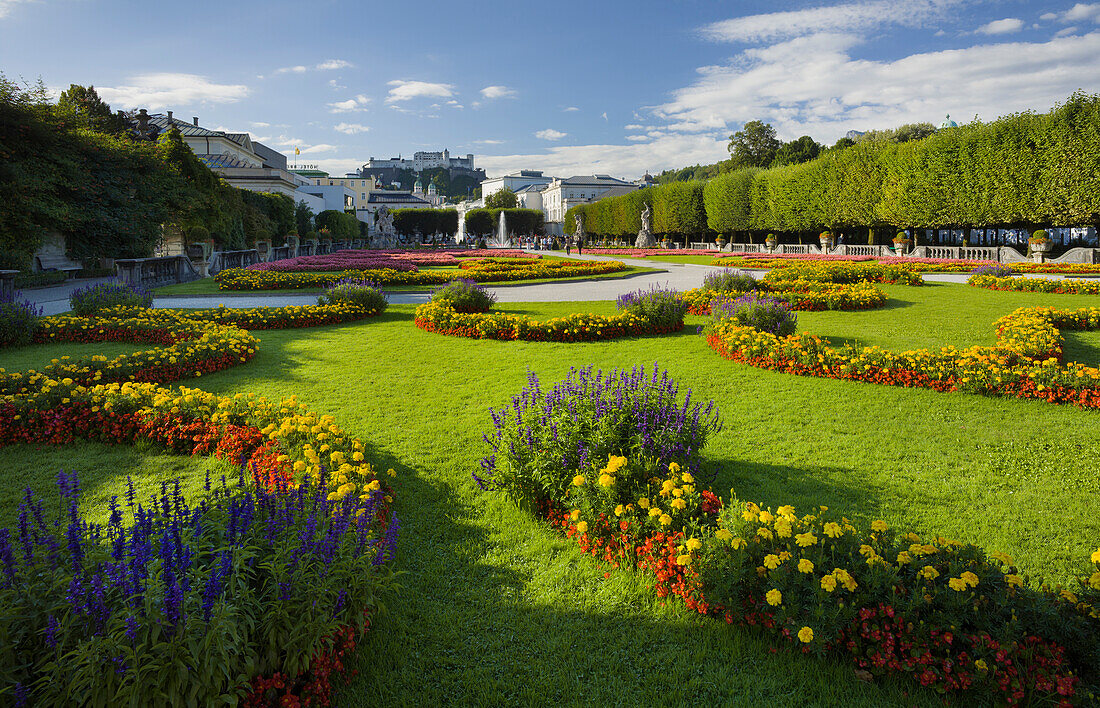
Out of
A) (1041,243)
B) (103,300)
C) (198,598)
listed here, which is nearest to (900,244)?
(1041,243)

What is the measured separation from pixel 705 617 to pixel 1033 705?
4.47ft

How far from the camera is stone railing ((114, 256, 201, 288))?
1881cm

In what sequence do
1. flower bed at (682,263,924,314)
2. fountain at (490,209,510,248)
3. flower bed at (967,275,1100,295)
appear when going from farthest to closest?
fountain at (490,209,510,248) → flower bed at (967,275,1100,295) → flower bed at (682,263,924,314)

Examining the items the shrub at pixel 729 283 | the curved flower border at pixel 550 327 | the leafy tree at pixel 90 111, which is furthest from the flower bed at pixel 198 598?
the leafy tree at pixel 90 111

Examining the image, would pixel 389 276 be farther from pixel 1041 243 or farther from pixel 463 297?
pixel 1041 243

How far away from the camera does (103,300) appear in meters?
11.9

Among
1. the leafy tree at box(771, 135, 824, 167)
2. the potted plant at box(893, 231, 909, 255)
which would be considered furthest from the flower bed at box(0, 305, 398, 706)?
the leafy tree at box(771, 135, 824, 167)

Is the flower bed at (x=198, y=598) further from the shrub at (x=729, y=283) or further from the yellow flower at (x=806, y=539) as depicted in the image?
the shrub at (x=729, y=283)

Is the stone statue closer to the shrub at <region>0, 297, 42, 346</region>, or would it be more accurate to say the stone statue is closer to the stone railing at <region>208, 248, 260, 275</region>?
the stone railing at <region>208, 248, 260, 275</region>

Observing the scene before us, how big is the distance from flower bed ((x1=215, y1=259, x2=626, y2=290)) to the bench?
6.88m

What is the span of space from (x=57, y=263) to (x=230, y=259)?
6.50 metres

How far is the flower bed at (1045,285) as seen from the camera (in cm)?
1542

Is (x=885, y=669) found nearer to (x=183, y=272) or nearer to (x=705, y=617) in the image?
(x=705, y=617)

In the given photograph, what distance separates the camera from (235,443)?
4980mm
